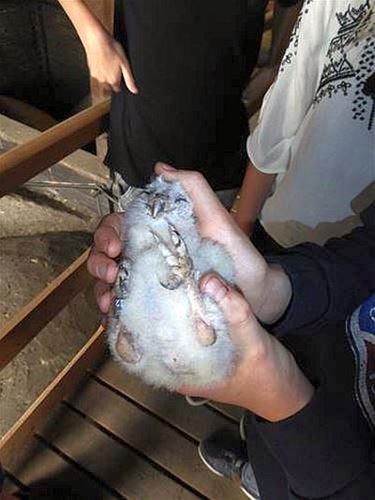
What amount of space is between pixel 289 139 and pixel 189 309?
0.46 metres

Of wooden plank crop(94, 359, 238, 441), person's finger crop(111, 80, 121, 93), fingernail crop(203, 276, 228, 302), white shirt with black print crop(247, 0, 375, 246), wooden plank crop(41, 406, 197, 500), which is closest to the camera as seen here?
fingernail crop(203, 276, 228, 302)

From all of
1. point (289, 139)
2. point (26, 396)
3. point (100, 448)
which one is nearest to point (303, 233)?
point (289, 139)

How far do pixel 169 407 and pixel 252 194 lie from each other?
58 centimetres

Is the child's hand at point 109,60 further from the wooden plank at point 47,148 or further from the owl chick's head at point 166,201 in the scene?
the owl chick's head at point 166,201

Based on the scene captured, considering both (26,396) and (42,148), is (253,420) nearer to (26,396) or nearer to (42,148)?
(42,148)

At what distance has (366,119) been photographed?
70cm

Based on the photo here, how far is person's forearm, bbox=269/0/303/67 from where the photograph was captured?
111 centimetres

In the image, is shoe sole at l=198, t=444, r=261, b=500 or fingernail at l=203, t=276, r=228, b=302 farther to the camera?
shoe sole at l=198, t=444, r=261, b=500

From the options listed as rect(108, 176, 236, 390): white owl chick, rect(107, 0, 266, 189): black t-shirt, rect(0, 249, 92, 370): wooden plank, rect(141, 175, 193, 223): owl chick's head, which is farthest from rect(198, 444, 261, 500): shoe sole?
rect(141, 175, 193, 223): owl chick's head

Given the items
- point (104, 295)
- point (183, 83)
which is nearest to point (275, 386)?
point (104, 295)

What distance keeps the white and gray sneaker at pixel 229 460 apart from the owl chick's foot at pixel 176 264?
75 centimetres

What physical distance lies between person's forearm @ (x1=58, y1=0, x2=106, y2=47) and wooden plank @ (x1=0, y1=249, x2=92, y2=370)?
0.41m

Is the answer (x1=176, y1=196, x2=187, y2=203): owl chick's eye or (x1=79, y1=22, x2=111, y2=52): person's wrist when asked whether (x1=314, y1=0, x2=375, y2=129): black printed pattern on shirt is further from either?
(x1=79, y1=22, x2=111, y2=52): person's wrist

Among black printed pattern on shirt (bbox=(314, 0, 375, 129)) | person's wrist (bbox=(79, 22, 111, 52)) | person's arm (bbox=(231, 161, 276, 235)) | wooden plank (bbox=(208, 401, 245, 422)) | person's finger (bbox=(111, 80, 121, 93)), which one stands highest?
black printed pattern on shirt (bbox=(314, 0, 375, 129))
